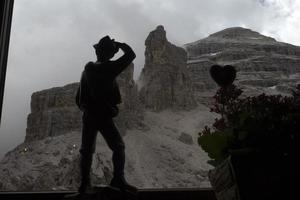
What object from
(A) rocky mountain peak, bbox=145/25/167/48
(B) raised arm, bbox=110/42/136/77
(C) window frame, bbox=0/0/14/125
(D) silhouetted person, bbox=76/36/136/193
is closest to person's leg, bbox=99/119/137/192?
(D) silhouetted person, bbox=76/36/136/193

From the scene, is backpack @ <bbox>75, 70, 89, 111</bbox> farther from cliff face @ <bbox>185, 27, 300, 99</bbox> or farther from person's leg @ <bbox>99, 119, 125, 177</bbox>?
cliff face @ <bbox>185, 27, 300, 99</bbox>

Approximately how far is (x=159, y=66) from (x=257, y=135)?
3872 cm

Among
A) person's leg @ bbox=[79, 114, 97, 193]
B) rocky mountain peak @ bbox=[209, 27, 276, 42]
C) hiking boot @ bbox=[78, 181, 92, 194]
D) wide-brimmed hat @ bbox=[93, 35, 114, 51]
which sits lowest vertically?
hiking boot @ bbox=[78, 181, 92, 194]

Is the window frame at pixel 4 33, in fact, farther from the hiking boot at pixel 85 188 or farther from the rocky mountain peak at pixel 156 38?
the rocky mountain peak at pixel 156 38

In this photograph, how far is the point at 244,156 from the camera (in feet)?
2.48

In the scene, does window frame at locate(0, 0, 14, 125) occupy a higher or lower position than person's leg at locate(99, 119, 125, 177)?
higher

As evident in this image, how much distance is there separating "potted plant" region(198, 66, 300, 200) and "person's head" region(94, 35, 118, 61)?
0.60m

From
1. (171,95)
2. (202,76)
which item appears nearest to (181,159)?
(171,95)

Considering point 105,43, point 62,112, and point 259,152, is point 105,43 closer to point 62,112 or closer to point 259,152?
point 259,152

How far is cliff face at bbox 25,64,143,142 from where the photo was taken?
3225cm

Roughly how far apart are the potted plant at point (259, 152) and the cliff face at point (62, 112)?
30.6m

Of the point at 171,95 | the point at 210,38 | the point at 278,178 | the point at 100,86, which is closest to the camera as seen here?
the point at 278,178

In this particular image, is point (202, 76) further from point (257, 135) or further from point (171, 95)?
point (257, 135)

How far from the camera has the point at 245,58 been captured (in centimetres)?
4275
